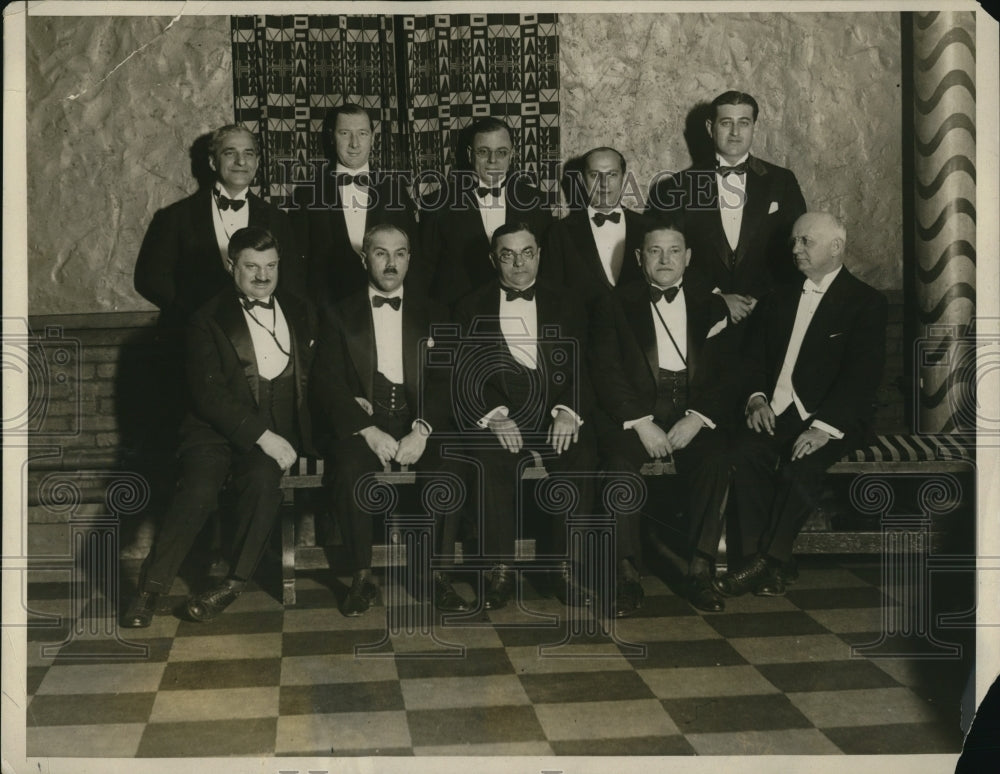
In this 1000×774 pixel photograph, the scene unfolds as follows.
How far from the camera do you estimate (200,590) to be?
452 cm

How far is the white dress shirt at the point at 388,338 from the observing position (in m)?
4.79

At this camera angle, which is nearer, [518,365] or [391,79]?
[518,365]

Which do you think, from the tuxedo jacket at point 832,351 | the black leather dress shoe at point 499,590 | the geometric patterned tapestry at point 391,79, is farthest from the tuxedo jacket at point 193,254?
the tuxedo jacket at point 832,351

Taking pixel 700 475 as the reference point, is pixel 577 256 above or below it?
above

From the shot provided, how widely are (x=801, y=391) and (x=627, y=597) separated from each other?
1184mm

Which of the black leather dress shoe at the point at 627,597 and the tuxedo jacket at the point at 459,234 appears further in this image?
the tuxedo jacket at the point at 459,234

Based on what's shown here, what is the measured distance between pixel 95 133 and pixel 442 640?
2694 millimetres

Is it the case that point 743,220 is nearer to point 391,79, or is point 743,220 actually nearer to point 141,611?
point 391,79

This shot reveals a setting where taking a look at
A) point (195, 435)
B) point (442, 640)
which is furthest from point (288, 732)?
point (195, 435)

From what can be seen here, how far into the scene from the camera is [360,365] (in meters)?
4.78

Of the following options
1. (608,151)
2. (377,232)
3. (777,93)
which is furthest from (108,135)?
(777,93)

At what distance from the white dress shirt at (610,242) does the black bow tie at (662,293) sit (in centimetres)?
32

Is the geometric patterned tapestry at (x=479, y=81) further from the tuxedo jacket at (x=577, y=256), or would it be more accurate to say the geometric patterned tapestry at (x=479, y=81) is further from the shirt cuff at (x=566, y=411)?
the shirt cuff at (x=566, y=411)

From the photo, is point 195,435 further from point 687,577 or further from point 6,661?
point 687,577
